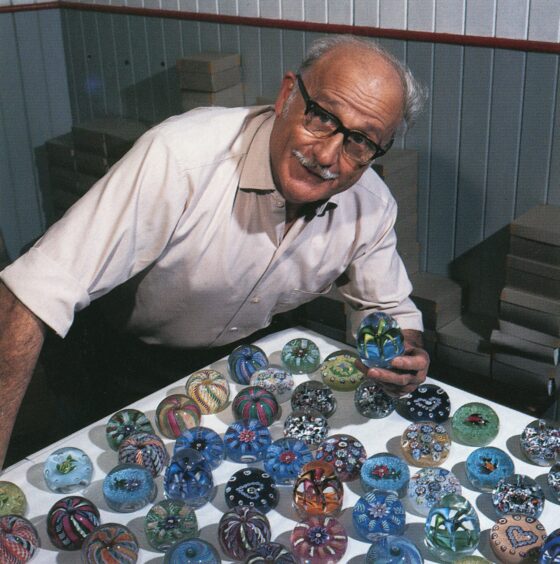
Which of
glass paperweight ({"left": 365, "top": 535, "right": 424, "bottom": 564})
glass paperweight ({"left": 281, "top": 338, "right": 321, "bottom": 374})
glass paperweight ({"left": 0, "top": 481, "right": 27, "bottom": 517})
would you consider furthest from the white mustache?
glass paperweight ({"left": 0, "top": 481, "right": 27, "bottom": 517})

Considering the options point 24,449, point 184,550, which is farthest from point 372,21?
point 184,550

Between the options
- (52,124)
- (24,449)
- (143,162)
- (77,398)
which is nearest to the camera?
(143,162)

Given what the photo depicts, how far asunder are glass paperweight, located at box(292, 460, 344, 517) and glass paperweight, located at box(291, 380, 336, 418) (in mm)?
276

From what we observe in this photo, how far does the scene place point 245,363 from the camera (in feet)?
6.19

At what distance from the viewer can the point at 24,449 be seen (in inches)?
117

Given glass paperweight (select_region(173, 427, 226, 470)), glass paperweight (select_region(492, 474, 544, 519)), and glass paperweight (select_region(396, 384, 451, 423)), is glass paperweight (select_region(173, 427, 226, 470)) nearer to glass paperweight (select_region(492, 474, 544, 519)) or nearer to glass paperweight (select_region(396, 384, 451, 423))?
glass paperweight (select_region(396, 384, 451, 423))

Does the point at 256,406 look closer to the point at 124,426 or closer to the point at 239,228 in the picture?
the point at 124,426

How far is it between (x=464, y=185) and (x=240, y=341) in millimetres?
1383

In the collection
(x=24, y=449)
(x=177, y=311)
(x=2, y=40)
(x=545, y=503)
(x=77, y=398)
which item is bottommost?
(x=24, y=449)

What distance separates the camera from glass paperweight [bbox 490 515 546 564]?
4.31 feet

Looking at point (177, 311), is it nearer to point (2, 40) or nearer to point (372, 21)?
point (372, 21)

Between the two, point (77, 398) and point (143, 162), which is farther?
point (77, 398)

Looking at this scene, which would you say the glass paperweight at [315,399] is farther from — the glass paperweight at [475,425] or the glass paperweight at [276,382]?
the glass paperweight at [475,425]

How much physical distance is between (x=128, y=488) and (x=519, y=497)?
29.5 inches
